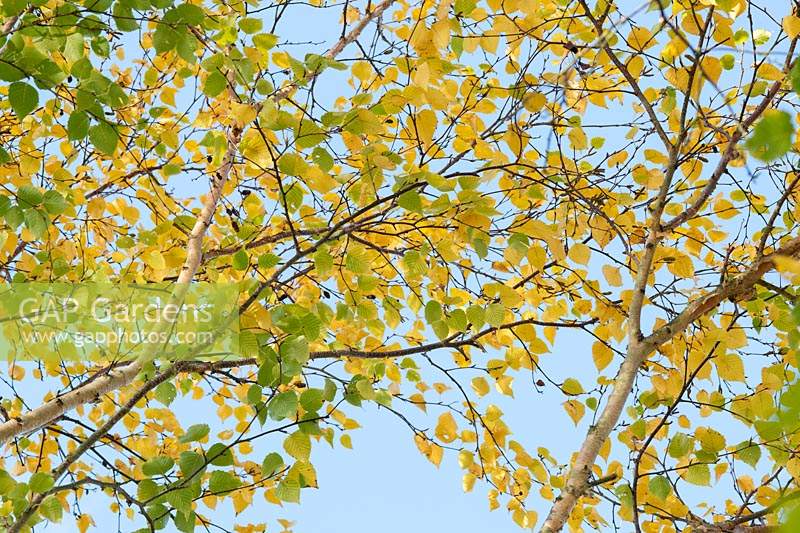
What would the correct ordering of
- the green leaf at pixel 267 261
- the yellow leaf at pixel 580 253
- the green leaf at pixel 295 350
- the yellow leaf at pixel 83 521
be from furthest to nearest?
1. the yellow leaf at pixel 83 521
2. the yellow leaf at pixel 580 253
3. the green leaf at pixel 267 261
4. the green leaf at pixel 295 350

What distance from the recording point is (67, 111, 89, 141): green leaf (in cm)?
190

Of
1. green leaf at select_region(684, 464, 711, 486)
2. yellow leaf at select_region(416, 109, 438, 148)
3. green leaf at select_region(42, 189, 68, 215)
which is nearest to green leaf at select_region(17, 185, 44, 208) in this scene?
green leaf at select_region(42, 189, 68, 215)

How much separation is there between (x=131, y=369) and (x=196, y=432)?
2.05ft

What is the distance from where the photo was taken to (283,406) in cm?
189

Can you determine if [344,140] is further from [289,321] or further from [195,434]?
[195,434]

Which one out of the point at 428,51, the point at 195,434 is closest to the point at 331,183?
the point at 428,51

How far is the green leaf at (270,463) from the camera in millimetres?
1894

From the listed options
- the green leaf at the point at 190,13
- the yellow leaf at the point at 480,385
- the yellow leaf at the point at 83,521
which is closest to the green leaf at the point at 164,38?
the green leaf at the point at 190,13

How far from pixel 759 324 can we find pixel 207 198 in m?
2.10

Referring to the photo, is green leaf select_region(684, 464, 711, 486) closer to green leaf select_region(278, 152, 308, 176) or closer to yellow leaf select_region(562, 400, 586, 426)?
yellow leaf select_region(562, 400, 586, 426)

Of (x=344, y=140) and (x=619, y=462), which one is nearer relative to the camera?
(x=344, y=140)

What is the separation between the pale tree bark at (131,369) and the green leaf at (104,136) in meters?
0.40

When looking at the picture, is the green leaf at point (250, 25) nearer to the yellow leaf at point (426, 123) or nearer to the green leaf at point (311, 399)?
the yellow leaf at point (426, 123)

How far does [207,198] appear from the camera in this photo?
10.0 feet
